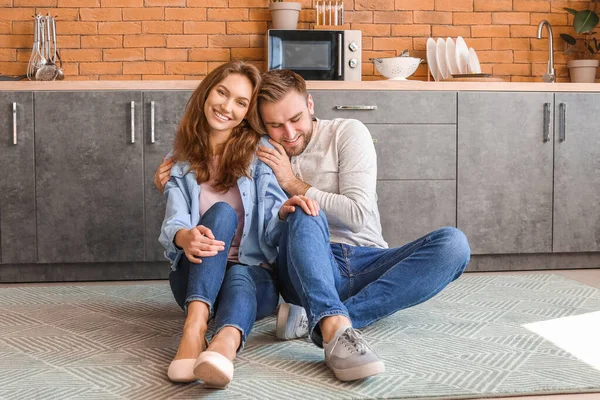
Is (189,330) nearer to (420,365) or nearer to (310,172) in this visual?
(420,365)

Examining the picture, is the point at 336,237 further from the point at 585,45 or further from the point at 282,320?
the point at 585,45

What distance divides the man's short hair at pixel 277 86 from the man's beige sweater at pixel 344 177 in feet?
0.63

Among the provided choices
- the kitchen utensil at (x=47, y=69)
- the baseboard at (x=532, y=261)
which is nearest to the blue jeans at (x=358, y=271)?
the baseboard at (x=532, y=261)

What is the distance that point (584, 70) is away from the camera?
424 cm

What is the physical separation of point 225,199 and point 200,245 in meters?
0.38

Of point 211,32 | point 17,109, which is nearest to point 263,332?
point 17,109

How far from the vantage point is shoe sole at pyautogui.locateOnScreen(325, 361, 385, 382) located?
1772 mm

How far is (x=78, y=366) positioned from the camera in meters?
1.99

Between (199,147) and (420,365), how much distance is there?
37.3 inches

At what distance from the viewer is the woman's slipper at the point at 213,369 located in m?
1.69

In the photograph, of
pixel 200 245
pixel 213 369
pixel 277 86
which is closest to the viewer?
pixel 213 369

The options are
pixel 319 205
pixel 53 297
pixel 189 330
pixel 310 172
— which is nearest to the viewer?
pixel 189 330

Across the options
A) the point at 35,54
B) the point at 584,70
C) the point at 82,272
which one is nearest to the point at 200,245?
the point at 82,272

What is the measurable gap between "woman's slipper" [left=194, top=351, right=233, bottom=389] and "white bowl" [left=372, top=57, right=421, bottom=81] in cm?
246
